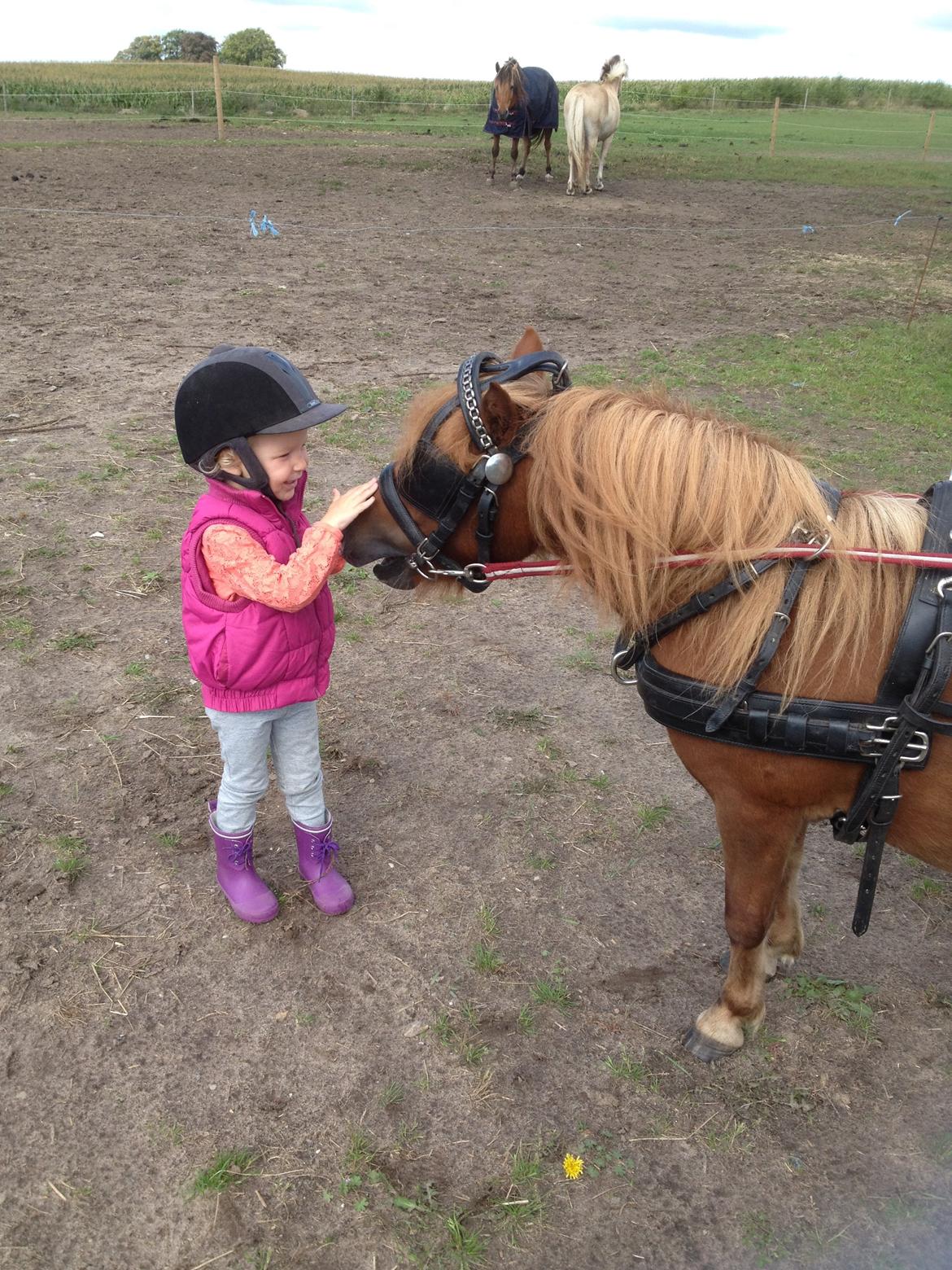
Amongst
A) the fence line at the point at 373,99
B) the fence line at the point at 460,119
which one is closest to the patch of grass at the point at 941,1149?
the fence line at the point at 460,119

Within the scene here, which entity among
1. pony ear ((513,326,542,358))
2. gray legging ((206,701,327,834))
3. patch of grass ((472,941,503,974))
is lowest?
patch of grass ((472,941,503,974))

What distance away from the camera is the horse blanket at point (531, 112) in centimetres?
1662

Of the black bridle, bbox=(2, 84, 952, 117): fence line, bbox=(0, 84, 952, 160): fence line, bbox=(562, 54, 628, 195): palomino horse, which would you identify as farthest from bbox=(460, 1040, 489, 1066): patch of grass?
bbox=(2, 84, 952, 117): fence line

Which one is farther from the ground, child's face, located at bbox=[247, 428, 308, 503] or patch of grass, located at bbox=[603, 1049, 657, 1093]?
child's face, located at bbox=[247, 428, 308, 503]

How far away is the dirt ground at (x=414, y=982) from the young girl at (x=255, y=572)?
1.53 feet

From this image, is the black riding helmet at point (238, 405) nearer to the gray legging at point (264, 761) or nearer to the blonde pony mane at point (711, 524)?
the blonde pony mane at point (711, 524)

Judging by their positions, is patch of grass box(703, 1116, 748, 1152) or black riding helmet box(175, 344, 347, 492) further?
patch of grass box(703, 1116, 748, 1152)

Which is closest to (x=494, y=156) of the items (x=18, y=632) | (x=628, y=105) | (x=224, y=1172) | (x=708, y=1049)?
(x=18, y=632)

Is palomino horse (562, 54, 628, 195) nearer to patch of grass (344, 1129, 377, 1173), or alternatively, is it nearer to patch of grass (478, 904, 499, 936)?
patch of grass (478, 904, 499, 936)

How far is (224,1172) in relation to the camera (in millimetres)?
2160

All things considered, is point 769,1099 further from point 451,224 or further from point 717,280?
point 451,224

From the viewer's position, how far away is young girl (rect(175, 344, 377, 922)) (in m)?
2.19

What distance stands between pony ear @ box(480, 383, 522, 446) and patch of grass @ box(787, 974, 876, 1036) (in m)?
1.94

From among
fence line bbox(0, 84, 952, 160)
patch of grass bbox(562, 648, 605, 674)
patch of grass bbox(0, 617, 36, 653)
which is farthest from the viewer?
fence line bbox(0, 84, 952, 160)
